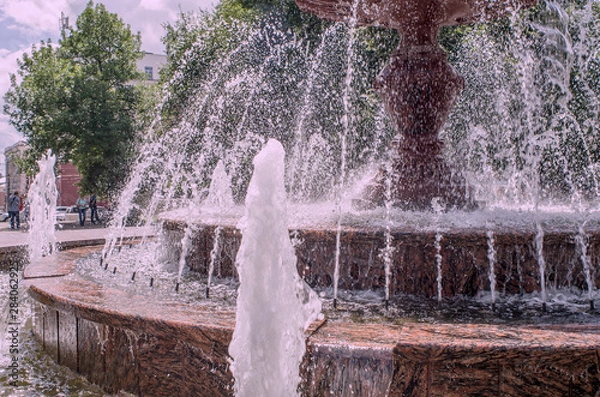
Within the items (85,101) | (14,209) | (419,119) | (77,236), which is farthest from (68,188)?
(419,119)

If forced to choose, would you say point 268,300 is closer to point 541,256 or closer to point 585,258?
point 541,256

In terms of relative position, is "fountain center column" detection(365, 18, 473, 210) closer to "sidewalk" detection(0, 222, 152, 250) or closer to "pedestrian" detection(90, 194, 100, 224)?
"sidewalk" detection(0, 222, 152, 250)

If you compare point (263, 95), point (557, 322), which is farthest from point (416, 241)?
point (263, 95)

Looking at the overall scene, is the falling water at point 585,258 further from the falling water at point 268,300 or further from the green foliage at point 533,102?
the green foliage at point 533,102

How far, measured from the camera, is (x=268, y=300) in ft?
7.95

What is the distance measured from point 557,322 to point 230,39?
52.8 ft

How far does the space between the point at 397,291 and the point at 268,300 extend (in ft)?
5.70

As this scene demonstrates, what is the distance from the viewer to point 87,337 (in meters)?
3.22

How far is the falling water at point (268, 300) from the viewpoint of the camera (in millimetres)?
2348

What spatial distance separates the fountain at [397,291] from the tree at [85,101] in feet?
61.9

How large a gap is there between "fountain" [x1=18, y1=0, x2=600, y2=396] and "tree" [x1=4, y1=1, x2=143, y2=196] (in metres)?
18.9

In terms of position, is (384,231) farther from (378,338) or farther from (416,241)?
(378,338)

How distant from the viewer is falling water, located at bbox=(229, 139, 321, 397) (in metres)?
2.35

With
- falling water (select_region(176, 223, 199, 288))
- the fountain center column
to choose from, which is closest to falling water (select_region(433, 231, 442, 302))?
the fountain center column
